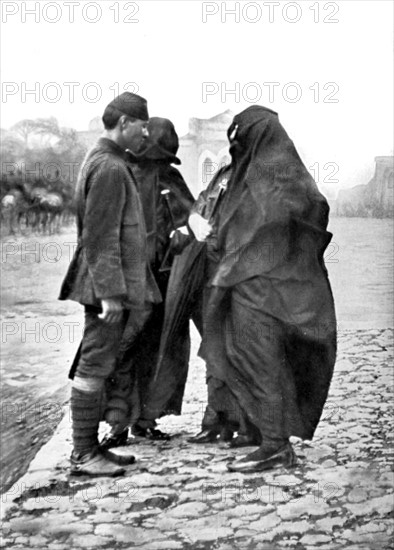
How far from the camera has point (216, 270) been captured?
4.02m

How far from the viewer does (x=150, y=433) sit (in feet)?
13.6

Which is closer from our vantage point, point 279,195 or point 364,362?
point 279,195

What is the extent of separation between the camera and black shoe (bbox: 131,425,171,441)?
13.6 feet

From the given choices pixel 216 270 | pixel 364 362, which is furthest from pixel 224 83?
pixel 364 362

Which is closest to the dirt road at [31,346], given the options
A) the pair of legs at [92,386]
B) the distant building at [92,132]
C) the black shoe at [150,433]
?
the pair of legs at [92,386]

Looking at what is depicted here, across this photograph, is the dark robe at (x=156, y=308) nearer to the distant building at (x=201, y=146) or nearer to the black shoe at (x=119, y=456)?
the distant building at (x=201, y=146)

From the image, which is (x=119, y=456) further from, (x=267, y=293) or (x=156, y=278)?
(x=267, y=293)

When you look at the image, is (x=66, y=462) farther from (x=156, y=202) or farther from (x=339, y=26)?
(x=339, y=26)

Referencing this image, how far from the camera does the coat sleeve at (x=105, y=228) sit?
12.7 ft

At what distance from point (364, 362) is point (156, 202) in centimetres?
120

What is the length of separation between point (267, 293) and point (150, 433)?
830mm

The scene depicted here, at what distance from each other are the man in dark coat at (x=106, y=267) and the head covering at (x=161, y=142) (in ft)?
0.15

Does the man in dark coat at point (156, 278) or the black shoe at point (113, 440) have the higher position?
the man in dark coat at point (156, 278)

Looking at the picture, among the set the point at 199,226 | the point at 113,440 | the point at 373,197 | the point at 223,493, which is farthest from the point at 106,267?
the point at 373,197
